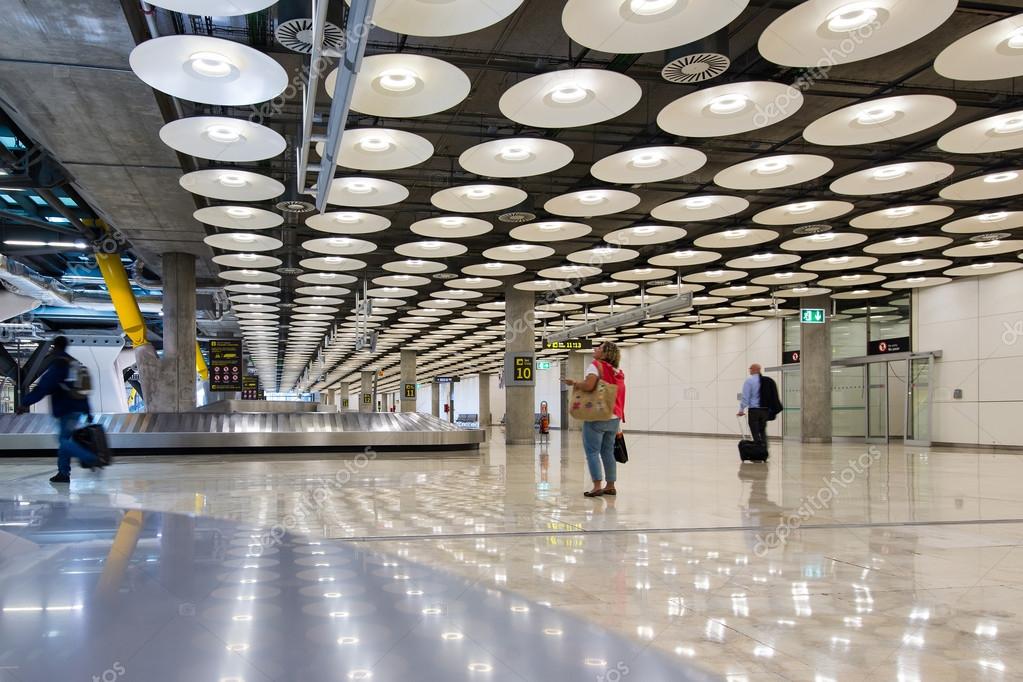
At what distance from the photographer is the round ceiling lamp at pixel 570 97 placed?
10.3 meters

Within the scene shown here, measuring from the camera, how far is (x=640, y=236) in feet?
68.1

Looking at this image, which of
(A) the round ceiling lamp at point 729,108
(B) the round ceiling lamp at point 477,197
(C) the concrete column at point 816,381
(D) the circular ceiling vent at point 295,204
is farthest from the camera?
(C) the concrete column at point 816,381

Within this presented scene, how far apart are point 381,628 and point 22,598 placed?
2.16 m

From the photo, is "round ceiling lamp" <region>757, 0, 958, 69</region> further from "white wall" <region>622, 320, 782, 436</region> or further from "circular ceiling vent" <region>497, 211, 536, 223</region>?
"white wall" <region>622, 320, 782, 436</region>

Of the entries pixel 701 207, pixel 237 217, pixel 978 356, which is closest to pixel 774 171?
pixel 701 207

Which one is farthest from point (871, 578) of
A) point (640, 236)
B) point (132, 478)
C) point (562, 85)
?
point (640, 236)

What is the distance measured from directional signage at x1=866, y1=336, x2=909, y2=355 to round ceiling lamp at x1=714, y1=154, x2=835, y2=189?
1913 cm

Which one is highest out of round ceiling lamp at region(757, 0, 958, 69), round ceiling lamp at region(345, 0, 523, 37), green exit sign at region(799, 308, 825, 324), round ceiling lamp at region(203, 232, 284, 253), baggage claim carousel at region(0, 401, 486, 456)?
round ceiling lamp at region(757, 0, 958, 69)

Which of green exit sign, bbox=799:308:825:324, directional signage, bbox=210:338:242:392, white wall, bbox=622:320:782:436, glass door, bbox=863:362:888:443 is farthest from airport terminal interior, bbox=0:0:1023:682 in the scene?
white wall, bbox=622:320:782:436

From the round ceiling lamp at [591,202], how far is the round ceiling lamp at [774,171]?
7.58 ft

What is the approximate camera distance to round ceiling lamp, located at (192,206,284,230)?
17.6m

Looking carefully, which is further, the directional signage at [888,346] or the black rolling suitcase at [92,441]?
the directional signage at [888,346]

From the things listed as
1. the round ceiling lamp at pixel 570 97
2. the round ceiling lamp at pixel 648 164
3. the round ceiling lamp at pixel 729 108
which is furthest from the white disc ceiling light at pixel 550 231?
the round ceiling lamp at pixel 570 97

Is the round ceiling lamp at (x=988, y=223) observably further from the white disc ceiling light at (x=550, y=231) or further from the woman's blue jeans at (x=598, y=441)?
the woman's blue jeans at (x=598, y=441)
